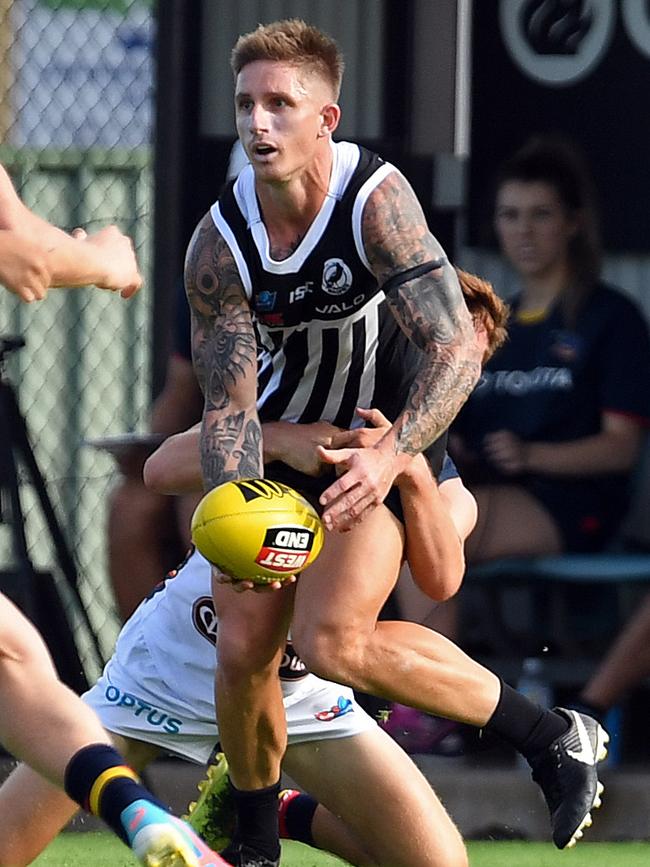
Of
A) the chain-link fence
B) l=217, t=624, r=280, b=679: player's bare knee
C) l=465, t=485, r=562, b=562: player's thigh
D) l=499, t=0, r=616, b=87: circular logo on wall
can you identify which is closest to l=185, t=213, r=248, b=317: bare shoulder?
l=217, t=624, r=280, b=679: player's bare knee

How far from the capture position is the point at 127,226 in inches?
324

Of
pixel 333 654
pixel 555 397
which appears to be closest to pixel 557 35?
pixel 555 397

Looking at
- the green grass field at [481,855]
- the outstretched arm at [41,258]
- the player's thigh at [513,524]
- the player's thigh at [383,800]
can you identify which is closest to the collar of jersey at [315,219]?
the outstretched arm at [41,258]

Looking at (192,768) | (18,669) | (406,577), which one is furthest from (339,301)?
(192,768)

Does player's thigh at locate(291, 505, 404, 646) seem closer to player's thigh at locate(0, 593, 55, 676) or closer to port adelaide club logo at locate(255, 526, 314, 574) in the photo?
port adelaide club logo at locate(255, 526, 314, 574)

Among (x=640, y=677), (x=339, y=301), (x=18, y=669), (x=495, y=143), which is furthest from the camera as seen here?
(x=495, y=143)

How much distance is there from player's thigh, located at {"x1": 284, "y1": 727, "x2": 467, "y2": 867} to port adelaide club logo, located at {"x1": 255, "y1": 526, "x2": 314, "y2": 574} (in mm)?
677

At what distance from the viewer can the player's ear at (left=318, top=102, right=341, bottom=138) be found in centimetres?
527

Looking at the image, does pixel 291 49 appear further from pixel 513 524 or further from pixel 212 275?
pixel 513 524

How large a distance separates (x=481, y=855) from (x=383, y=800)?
1.57 metres

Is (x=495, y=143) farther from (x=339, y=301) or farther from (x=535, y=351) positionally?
(x=339, y=301)

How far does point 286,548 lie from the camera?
15.9 feet

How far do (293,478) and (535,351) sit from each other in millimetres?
2229

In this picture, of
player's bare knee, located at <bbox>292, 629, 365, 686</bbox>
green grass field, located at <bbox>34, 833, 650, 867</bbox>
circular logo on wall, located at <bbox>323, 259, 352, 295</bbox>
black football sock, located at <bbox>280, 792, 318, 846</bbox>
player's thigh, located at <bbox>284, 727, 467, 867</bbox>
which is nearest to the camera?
player's bare knee, located at <bbox>292, 629, 365, 686</bbox>
